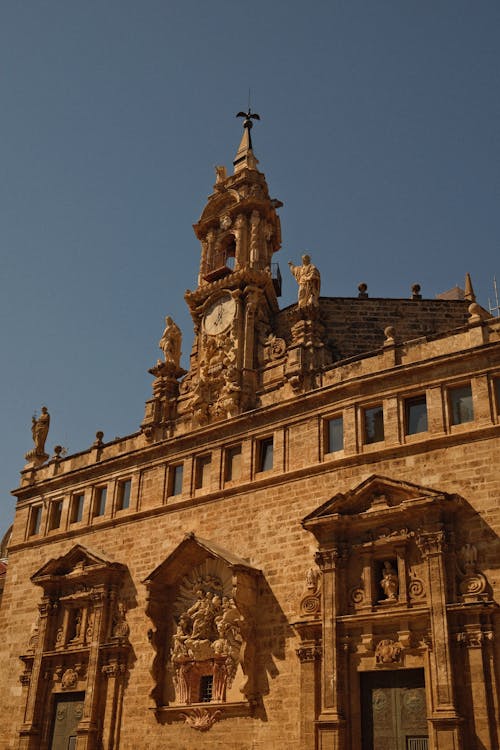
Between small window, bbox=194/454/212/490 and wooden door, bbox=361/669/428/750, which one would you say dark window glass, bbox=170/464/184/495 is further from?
wooden door, bbox=361/669/428/750

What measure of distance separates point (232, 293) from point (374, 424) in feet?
30.0

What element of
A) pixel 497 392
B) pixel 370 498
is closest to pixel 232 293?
pixel 370 498

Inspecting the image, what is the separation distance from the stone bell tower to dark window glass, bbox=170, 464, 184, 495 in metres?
1.63

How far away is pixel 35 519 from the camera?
1284 inches

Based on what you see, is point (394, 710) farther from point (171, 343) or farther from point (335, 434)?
point (171, 343)

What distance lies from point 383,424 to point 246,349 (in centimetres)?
722

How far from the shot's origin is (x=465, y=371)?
68.6ft

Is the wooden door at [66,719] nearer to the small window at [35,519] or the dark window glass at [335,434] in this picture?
the small window at [35,519]

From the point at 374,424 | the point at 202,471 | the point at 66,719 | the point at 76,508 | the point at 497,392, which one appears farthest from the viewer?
the point at 76,508

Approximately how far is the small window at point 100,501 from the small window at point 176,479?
356cm

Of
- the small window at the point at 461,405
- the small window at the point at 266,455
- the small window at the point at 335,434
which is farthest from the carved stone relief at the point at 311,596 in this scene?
the small window at the point at 461,405

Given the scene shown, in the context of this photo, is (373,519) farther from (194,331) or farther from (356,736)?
(194,331)

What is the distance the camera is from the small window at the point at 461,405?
20656 mm

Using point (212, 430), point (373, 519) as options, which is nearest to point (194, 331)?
point (212, 430)
